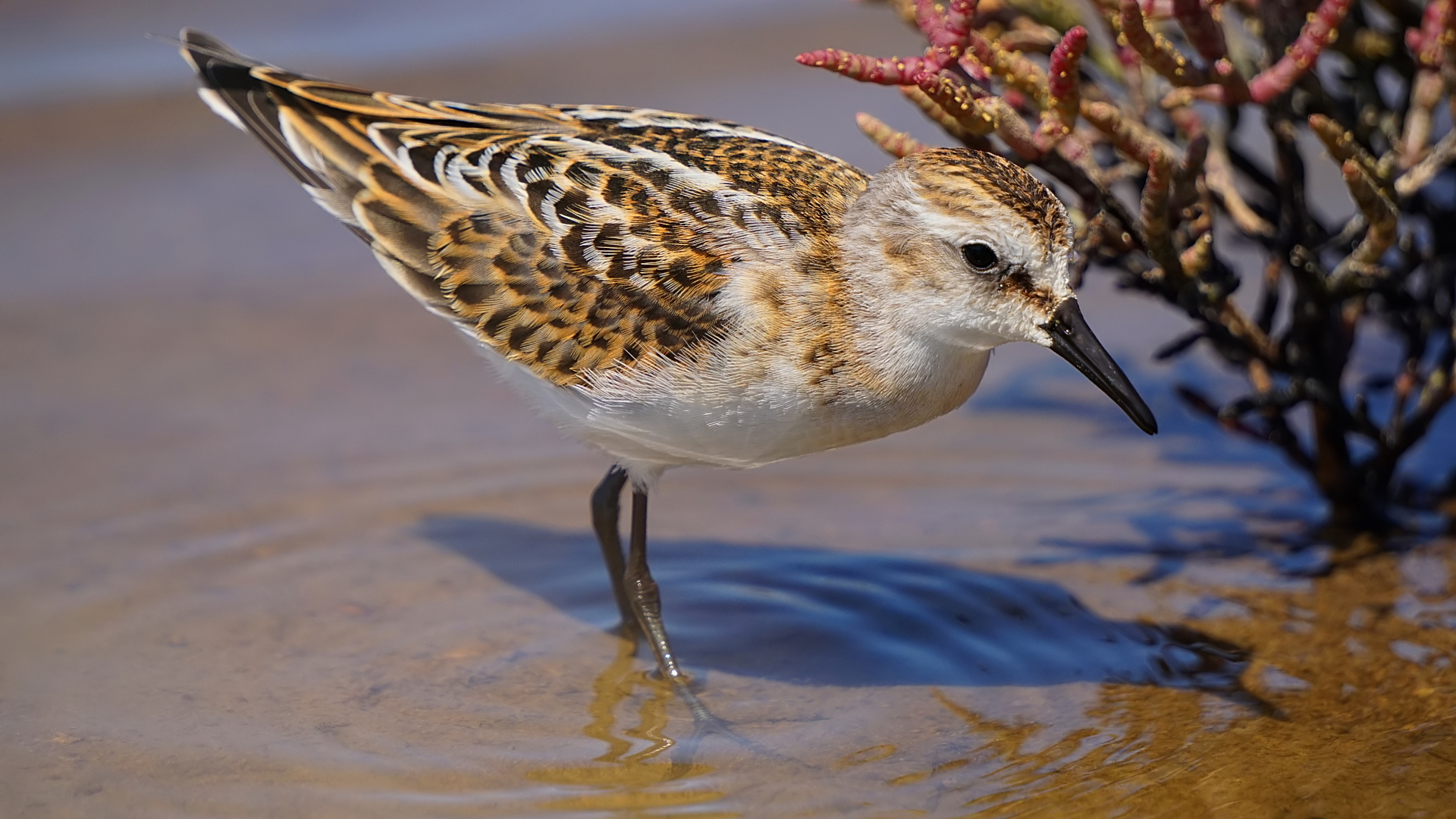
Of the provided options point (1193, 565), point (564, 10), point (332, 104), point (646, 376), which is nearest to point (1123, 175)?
point (1193, 565)

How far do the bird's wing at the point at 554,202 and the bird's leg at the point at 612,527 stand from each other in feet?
2.76

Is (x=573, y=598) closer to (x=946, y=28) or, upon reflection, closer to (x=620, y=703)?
(x=620, y=703)

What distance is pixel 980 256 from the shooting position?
15.3 feet

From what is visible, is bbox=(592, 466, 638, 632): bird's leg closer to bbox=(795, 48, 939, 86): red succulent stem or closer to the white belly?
the white belly

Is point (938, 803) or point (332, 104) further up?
point (332, 104)

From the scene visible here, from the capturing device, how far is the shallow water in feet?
15.8

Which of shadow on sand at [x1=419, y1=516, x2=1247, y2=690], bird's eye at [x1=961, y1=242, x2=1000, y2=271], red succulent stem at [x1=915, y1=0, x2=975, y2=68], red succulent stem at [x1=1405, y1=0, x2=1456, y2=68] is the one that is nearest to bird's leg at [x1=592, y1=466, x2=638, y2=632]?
shadow on sand at [x1=419, y1=516, x2=1247, y2=690]

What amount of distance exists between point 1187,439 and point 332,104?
4002 millimetres

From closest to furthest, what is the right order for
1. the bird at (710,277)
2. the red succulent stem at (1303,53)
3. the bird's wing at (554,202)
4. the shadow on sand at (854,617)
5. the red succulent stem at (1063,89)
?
1. the red succulent stem at (1063,89)
2. the bird at (710,277)
3. the red succulent stem at (1303,53)
4. the bird's wing at (554,202)
5. the shadow on sand at (854,617)

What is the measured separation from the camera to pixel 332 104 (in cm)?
591

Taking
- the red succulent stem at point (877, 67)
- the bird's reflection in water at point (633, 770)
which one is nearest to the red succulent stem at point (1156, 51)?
the red succulent stem at point (877, 67)

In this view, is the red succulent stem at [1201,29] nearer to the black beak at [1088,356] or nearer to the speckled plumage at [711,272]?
the speckled plumage at [711,272]

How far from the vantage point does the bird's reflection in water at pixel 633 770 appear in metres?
4.73

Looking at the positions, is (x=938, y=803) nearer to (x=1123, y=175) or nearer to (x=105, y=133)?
(x=1123, y=175)
